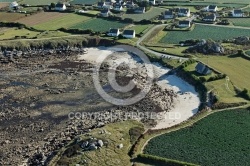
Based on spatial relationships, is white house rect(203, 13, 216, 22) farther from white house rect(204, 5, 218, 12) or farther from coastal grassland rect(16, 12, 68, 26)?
coastal grassland rect(16, 12, 68, 26)

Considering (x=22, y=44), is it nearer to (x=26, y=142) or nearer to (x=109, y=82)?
(x=109, y=82)

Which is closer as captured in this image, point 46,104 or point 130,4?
point 46,104

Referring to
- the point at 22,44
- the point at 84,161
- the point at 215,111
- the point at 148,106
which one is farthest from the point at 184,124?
the point at 22,44

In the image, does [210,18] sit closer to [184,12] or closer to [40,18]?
[184,12]

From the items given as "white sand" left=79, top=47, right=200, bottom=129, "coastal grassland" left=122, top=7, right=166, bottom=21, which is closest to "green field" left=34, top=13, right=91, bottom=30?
"coastal grassland" left=122, top=7, right=166, bottom=21

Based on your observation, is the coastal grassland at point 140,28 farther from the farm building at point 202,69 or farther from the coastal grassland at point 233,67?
the farm building at point 202,69

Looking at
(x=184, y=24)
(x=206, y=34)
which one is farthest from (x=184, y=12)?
(x=206, y=34)
